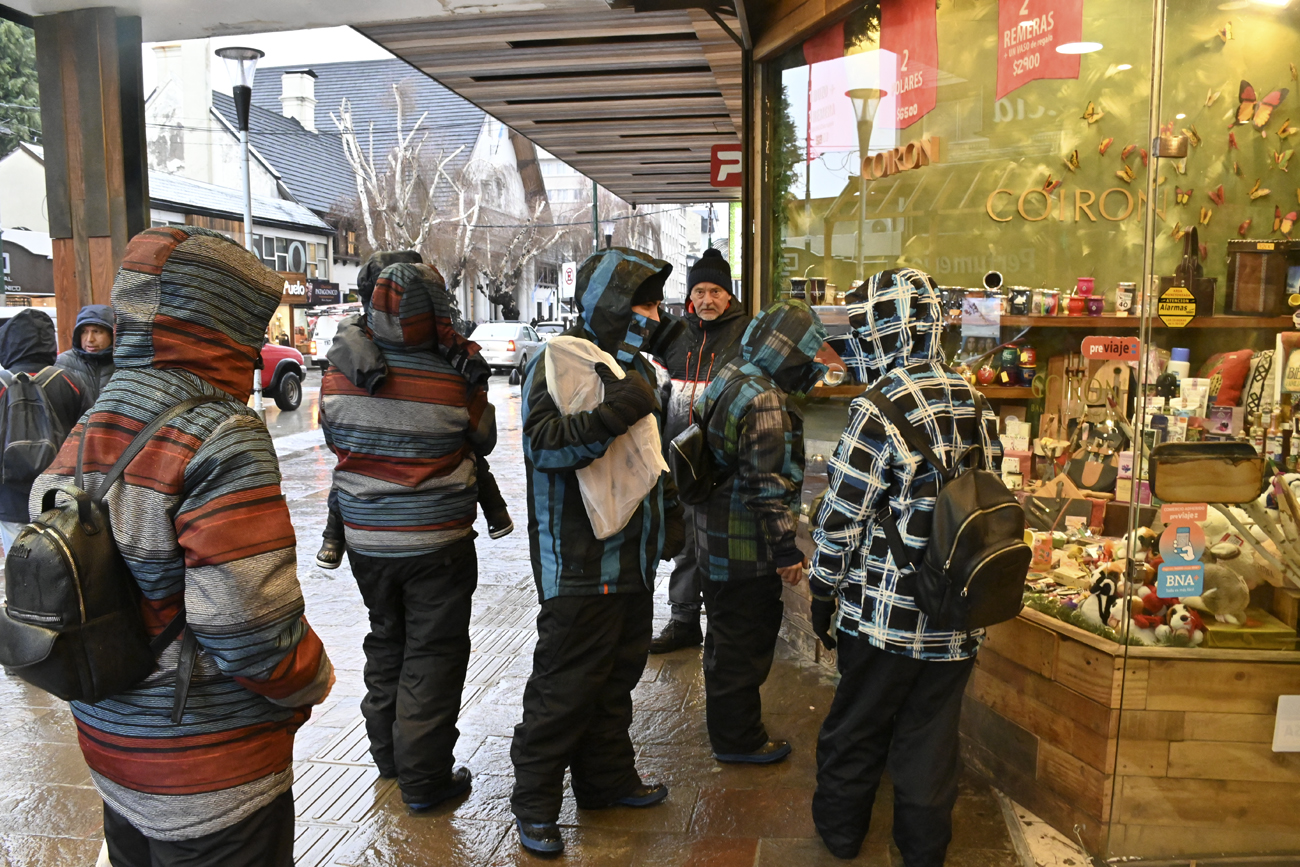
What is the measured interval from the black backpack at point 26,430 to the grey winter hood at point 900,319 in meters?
4.21

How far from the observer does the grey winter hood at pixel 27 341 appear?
5.52m

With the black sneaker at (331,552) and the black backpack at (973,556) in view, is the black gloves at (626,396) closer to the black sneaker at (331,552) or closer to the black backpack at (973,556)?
the black backpack at (973,556)

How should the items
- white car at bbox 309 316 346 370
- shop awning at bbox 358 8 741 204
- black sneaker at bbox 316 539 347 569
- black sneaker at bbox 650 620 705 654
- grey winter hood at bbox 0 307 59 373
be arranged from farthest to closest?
white car at bbox 309 316 346 370
shop awning at bbox 358 8 741 204
grey winter hood at bbox 0 307 59 373
black sneaker at bbox 650 620 705 654
black sneaker at bbox 316 539 347 569

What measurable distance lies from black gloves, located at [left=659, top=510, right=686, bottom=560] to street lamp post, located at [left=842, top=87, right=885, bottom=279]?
2448 mm

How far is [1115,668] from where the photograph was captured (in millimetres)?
3074

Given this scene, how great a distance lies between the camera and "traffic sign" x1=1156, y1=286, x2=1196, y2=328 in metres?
3.42

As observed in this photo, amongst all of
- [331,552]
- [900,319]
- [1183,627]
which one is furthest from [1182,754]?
[331,552]

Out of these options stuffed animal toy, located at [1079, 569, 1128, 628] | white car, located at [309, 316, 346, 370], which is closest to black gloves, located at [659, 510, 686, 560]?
stuffed animal toy, located at [1079, 569, 1128, 628]

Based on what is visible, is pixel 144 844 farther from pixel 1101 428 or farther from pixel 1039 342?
pixel 1039 342

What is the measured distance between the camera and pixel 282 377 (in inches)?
713

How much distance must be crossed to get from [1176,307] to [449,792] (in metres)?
3.25

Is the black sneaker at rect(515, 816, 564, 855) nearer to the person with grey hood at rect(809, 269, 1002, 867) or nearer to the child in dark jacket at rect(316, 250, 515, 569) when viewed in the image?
the person with grey hood at rect(809, 269, 1002, 867)

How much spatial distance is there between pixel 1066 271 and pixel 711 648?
2.32 meters

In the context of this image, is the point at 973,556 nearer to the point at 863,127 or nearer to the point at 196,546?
the point at 196,546
